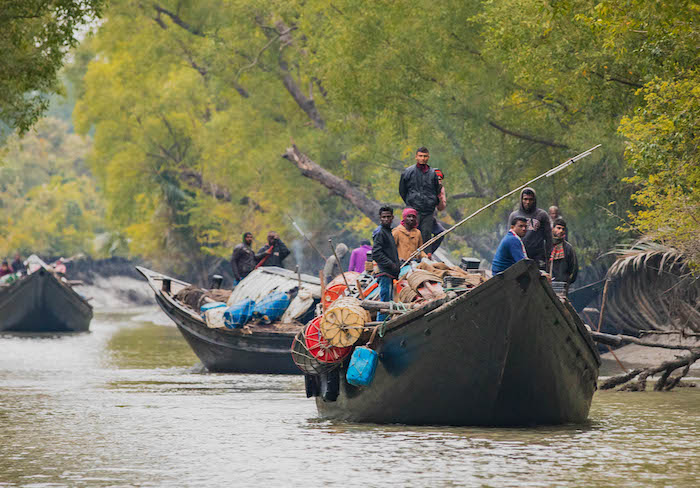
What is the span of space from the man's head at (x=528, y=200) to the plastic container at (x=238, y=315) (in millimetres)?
7114

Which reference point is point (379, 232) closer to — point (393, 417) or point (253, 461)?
point (393, 417)

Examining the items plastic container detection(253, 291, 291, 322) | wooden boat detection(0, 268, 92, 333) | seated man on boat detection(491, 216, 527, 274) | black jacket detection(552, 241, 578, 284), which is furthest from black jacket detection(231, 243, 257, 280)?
wooden boat detection(0, 268, 92, 333)

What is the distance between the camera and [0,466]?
1031 cm

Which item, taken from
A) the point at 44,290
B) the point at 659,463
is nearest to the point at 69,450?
the point at 659,463

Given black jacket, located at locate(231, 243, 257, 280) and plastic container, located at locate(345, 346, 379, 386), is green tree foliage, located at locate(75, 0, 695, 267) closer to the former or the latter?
black jacket, located at locate(231, 243, 257, 280)

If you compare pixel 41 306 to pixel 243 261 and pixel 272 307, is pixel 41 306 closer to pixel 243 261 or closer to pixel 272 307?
pixel 243 261

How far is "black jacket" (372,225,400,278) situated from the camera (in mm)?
13305

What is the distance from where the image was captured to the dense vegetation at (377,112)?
18656 mm

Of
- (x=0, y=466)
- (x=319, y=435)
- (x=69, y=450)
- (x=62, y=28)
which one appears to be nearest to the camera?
(x=0, y=466)

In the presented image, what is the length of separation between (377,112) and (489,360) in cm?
1870

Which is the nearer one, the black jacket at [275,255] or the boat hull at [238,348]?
the boat hull at [238,348]

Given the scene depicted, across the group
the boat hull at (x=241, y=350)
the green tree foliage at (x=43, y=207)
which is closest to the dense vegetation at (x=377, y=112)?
the boat hull at (x=241, y=350)

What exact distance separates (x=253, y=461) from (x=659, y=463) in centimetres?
347

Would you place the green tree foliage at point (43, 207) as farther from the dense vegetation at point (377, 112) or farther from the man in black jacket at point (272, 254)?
the man in black jacket at point (272, 254)
